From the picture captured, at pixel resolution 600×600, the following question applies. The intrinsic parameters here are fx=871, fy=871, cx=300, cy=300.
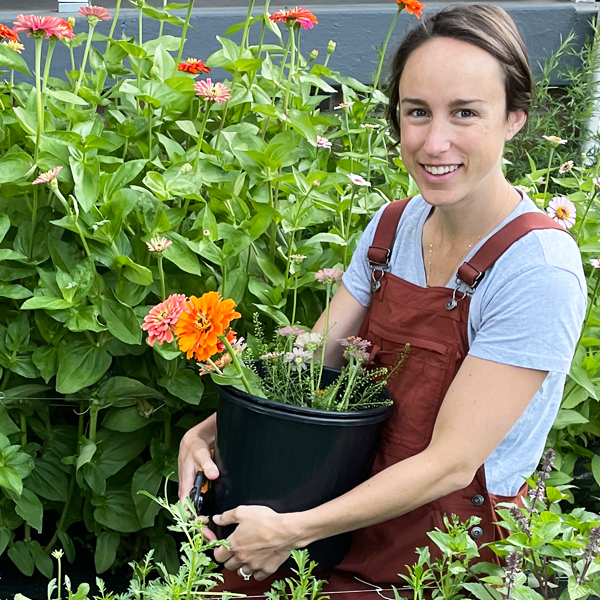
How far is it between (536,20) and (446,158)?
2286mm

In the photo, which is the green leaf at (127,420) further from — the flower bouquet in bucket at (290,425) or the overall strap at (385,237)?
the overall strap at (385,237)

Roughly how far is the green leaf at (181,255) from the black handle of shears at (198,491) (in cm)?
45

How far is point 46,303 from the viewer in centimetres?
162

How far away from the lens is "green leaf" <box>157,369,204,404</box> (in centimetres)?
171

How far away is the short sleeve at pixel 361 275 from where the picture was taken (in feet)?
4.92

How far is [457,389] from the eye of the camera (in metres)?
1.23

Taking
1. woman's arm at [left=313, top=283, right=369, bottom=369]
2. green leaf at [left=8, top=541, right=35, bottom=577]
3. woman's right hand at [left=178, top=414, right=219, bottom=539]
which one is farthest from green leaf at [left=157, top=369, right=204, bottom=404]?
green leaf at [left=8, top=541, right=35, bottom=577]

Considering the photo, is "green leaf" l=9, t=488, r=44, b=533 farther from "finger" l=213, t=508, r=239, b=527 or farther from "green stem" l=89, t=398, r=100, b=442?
"finger" l=213, t=508, r=239, b=527

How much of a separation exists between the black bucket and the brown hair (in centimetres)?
52

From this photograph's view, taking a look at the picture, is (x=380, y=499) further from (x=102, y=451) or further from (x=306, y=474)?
(x=102, y=451)

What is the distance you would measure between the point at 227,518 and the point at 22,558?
0.88 meters

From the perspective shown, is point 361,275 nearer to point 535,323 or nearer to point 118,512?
point 535,323

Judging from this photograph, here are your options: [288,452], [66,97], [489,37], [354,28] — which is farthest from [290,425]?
[354,28]

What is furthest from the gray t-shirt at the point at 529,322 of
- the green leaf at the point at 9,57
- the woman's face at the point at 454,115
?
the green leaf at the point at 9,57
